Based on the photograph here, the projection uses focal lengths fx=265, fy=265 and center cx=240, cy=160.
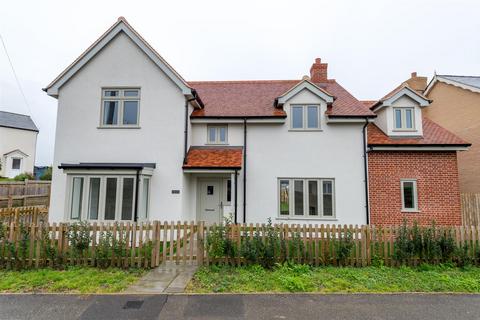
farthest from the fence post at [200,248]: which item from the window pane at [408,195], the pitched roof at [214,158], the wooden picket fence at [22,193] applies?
the wooden picket fence at [22,193]

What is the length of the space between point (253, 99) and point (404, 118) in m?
7.33

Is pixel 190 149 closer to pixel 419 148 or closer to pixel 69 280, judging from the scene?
pixel 69 280

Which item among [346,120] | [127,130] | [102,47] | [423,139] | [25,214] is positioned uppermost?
[102,47]

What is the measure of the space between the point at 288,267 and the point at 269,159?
5.73 m

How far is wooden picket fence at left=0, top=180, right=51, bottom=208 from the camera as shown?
16625mm

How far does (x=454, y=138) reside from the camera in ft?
39.1

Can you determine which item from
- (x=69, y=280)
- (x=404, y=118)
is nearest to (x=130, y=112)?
(x=69, y=280)

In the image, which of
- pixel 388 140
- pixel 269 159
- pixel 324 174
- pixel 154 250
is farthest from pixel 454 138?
pixel 154 250

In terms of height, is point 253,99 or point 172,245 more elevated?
point 253,99

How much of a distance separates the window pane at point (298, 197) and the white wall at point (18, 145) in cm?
4197

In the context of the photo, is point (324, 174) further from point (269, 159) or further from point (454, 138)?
point (454, 138)

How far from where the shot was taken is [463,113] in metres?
16.4

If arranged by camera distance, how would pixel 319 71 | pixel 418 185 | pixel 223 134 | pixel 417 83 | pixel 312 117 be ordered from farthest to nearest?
1. pixel 417 83
2. pixel 319 71
3. pixel 223 134
4. pixel 312 117
5. pixel 418 185

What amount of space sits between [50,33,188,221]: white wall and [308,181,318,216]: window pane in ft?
18.4
